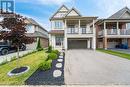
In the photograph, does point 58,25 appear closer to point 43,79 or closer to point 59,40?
point 59,40

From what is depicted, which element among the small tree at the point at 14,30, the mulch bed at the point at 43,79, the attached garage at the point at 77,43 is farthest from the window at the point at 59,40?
the mulch bed at the point at 43,79

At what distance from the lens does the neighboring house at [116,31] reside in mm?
27672

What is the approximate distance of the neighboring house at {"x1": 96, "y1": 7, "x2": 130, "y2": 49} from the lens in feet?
90.8

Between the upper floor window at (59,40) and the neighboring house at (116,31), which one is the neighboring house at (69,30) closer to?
the upper floor window at (59,40)

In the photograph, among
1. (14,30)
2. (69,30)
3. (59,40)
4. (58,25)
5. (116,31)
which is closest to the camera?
(14,30)

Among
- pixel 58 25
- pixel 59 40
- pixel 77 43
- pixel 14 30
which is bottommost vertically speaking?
pixel 77 43

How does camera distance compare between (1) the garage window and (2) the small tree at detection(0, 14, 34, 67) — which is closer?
(2) the small tree at detection(0, 14, 34, 67)

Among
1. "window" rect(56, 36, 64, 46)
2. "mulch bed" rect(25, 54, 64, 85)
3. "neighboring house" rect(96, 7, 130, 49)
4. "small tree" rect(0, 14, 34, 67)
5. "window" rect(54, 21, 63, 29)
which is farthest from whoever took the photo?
"window" rect(54, 21, 63, 29)

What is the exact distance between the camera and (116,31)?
28.0 m

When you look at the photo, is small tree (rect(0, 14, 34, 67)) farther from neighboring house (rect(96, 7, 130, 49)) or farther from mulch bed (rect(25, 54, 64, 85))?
neighboring house (rect(96, 7, 130, 49))

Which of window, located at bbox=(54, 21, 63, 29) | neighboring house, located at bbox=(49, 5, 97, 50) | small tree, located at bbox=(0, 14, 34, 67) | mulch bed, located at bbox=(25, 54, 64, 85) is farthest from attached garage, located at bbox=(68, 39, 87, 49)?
mulch bed, located at bbox=(25, 54, 64, 85)

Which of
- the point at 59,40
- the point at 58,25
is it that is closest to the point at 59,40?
the point at 59,40

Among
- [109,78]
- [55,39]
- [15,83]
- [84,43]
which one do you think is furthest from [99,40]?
[15,83]

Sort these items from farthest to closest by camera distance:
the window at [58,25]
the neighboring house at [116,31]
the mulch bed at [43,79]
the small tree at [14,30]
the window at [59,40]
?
1. the window at [58,25]
2. the window at [59,40]
3. the neighboring house at [116,31]
4. the small tree at [14,30]
5. the mulch bed at [43,79]
